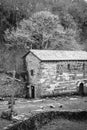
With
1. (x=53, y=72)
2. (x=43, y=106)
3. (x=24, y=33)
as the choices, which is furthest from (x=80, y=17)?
(x=43, y=106)

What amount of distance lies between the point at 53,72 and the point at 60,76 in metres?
1.04

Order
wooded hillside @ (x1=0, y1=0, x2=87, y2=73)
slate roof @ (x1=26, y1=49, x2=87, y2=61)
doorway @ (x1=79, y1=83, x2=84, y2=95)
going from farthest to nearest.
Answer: wooded hillside @ (x1=0, y1=0, x2=87, y2=73) < doorway @ (x1=79, y1=83, x2=84, y2=95) < slate roof @ (x1=26, y1=49, x2=87, y2=61)

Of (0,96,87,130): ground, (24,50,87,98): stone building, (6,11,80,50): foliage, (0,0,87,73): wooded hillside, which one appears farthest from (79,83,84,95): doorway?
(6,11,80,50): foliage

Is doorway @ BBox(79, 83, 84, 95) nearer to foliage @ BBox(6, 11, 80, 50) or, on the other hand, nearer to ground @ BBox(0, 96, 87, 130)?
ground @ BBox(0, 96, 87, 130)

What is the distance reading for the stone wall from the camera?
22.3 meters

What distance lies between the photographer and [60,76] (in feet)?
75.9

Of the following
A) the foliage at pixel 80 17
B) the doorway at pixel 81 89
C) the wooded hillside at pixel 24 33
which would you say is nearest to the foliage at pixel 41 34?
the wooded hillside at pixel 24 33

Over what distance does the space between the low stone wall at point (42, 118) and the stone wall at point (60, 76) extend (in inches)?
356

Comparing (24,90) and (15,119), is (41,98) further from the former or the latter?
(15,119)

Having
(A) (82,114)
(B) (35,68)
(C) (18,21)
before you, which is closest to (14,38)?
(C) (18,21)

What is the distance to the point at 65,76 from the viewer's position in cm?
2350

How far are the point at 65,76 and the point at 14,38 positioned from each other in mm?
9572

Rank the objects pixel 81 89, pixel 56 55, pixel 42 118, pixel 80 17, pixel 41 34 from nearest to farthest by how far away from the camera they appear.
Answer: pixel 42 118
pixel 56 55
pixel 81 89
pixel 41 34
pixel 80 17

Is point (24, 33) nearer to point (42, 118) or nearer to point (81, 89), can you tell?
point (81, 89)
